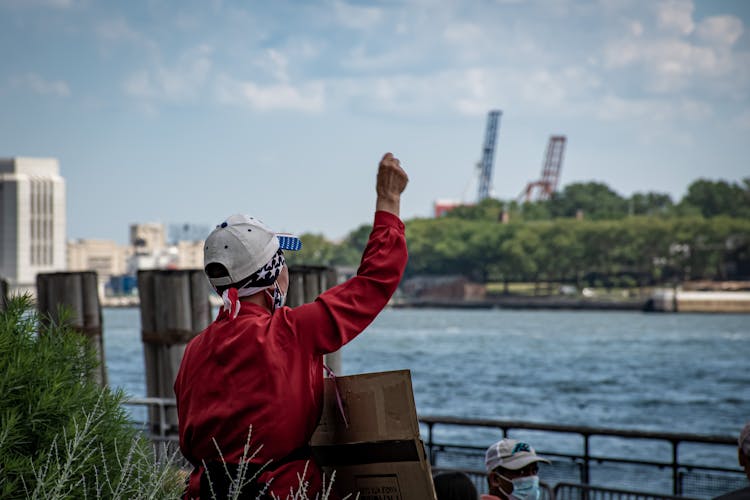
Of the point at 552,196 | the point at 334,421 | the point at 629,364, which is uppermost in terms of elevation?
the point at 552,196

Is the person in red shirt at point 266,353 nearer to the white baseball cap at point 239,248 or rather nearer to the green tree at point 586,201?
the white baseball cap at point 239,248

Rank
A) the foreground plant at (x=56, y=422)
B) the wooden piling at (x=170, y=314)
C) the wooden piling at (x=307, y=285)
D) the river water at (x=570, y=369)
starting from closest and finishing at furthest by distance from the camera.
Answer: the foreground plant at (x=56, y=422) < the wooden piling at (x=307, y=285) < the wooden piling at (x=170, y=314) < the river water at (x=570, y=369)

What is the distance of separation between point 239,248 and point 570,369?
59.6 m

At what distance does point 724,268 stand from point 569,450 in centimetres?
10446

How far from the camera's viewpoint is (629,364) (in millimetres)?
63531

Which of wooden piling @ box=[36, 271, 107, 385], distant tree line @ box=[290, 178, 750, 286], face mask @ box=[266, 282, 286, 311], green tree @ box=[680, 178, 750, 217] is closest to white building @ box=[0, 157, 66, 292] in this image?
distant tree line @ box=[290, 178, 750, 286]

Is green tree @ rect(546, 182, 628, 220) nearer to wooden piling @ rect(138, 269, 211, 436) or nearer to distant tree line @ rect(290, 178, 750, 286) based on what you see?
distant tree line @ rect(290, 178, 750, 286)

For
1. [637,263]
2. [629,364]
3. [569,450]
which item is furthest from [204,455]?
[637,263]

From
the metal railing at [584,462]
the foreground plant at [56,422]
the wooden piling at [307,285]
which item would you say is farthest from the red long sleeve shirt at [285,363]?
the wooden piling at [307,285]

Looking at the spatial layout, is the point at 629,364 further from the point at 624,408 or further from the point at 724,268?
the point at 724,268

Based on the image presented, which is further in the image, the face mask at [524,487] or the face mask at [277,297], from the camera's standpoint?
the face mask at [524,487]

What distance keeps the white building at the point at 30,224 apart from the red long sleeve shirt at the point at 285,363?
155148 millimetres

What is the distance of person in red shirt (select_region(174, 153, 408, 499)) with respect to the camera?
2.55 meters

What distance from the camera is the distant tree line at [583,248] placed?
124562 mm
